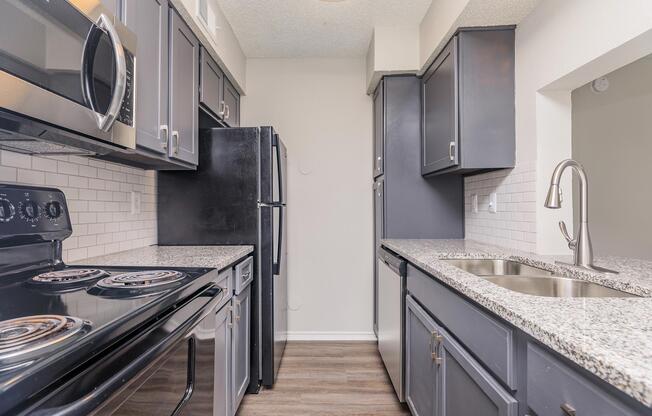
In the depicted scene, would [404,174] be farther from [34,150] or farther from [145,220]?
[34,150]

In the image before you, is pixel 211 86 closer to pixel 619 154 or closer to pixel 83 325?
pixel 83 325

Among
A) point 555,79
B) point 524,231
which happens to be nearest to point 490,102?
point 555,79

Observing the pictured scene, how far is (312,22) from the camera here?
248 cm

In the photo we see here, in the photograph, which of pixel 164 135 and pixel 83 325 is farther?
pixel 164 135

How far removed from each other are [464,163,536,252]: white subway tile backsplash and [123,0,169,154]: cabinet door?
188 centimetres

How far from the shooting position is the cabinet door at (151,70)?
1383 millimetres

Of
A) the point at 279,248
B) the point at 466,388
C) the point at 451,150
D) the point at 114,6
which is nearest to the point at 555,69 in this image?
the point at 451,150

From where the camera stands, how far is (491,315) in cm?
96

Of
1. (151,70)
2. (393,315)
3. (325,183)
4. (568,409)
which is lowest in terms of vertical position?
(393,315)

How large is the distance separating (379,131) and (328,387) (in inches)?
75.8

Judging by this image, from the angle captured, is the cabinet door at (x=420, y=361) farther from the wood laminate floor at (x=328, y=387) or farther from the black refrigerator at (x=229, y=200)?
the black refrigerator at (x=229, y=200)

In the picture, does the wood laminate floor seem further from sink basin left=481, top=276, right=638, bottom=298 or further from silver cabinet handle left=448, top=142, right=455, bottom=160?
silver cabinet handle left=448, top=142, right=455, bottom=160

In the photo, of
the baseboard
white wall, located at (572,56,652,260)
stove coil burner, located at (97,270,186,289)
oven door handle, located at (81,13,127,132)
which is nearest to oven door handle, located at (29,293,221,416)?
stove coil burner, located at (97,270,186,289)

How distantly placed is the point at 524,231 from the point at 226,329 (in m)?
1.64
